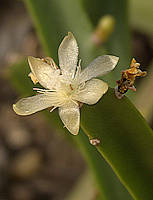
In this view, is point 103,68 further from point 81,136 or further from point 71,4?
point 71,4

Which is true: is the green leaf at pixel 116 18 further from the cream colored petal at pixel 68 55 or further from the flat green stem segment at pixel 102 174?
the cream colored petal at pixel 68 55

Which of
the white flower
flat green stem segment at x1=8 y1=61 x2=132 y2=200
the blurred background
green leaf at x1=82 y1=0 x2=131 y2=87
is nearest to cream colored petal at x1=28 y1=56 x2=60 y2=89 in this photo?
the white flower

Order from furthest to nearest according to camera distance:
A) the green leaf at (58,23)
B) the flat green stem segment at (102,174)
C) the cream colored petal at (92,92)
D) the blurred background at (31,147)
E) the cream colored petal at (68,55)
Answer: the blurred background at (31,147), the green leaf at (58,23), the flat green stem segment at (102,174), the cream colored petal at (68,55), the cream colored petal at (92,92)

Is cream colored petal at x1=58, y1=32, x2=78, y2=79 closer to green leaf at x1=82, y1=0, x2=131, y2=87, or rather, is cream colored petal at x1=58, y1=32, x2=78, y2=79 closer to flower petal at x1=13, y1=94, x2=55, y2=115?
flower petal at x1=13, y1=94, x2=55, y2=115

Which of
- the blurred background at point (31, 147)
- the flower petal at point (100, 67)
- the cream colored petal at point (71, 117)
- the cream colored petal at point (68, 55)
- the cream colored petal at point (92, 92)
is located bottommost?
the blurred background at point (31, 147)

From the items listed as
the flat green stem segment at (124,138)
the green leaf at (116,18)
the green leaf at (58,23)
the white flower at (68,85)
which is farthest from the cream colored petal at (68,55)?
the green leaf at (116,18)

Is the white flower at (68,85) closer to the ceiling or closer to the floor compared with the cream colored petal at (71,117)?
closer to the ceiling

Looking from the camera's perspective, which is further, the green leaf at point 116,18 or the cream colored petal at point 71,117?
the green leaf at point 116,18

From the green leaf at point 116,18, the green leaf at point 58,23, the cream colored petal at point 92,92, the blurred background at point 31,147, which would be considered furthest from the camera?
the blurred background at point 31,147

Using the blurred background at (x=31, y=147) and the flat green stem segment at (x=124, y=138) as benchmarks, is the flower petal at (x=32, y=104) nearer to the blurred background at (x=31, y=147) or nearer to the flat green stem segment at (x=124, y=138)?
the flat green stem segment at (x=124, y=138)
